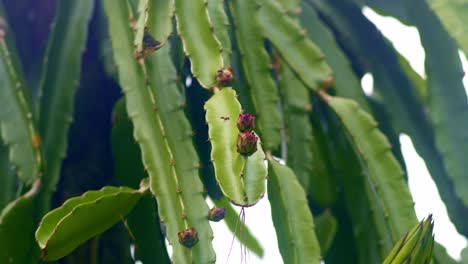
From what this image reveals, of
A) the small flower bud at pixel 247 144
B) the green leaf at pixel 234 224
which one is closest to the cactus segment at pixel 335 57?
the green leaf at pixel 234 224

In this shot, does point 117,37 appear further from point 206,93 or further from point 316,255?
point 316,255

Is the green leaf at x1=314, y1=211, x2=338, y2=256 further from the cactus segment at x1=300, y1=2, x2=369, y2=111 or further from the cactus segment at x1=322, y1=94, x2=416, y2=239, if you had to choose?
the cactus segment at x1=322, y1=94, x2=416, y2=239

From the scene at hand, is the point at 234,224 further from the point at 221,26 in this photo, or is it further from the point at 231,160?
the point at 231,160

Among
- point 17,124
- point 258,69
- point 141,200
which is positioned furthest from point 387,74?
point 17,124

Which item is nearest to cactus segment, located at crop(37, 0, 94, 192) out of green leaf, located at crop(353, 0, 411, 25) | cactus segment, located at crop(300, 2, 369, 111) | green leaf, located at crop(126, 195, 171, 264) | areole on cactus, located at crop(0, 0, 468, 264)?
areole on cactus, located at crop(0, 0, 468, 264)

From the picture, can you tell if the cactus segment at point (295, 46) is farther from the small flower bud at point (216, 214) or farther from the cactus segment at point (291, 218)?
the small flower bud at point (216, 214)

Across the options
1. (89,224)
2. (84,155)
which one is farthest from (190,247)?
(84,155)
